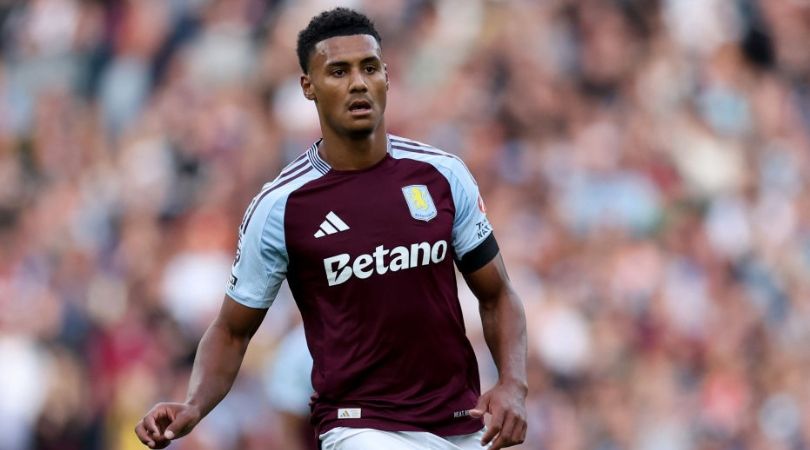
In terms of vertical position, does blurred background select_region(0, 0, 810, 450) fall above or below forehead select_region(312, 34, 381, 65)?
below

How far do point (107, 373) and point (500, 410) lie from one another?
585 centimetres

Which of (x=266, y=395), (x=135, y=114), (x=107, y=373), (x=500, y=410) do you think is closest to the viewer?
(x=500, y=410)

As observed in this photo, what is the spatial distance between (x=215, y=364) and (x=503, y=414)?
1.14 metres

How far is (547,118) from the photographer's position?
559 inches

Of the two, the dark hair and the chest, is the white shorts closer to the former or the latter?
the chest

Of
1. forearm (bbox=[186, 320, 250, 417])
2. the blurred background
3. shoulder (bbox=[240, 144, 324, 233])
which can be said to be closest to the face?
shoulder (bbox=[240, 144, 324, 233])

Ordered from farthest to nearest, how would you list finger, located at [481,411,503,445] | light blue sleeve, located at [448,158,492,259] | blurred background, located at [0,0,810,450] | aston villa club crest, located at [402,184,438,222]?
blurred background, located at [0,0,810,450] → light blue sleeve, located at [448,158,492,259] → aston villa club crest, located at [402,184,438,222] → finger, located at [481,411,503,445]

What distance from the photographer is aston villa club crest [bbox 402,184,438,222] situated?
6.46m

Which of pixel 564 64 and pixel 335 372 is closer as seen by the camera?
pixel 335 372

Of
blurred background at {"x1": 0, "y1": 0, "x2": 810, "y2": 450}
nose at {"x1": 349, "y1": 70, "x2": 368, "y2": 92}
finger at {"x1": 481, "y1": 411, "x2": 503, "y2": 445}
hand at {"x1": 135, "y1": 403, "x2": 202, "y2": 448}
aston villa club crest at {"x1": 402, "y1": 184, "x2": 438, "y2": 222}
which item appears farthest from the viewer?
blurred background at {"x1": 0, "y1": 0, "x2": 810, "y2": 450}

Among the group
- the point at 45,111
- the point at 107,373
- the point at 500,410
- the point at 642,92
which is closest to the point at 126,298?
the point at 107,373

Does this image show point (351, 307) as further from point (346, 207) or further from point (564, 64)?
point (564, 64)

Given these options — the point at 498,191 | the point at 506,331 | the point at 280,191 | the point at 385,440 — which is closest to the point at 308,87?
the point at 280,191

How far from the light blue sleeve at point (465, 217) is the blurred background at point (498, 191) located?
374cm
